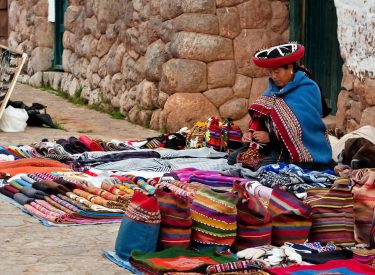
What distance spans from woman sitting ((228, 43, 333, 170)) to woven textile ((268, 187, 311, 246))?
187cm

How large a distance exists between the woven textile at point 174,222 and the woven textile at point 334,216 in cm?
73

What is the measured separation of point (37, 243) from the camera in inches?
223

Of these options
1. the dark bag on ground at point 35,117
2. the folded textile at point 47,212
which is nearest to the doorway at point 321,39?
the dark bag on ground at point 35,117

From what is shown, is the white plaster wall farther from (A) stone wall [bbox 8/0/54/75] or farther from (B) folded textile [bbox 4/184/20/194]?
(A) stone wall [bbox 8/0/54/75]

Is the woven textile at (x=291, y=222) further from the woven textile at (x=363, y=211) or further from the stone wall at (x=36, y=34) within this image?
the stone wall at (x=36, y=34)

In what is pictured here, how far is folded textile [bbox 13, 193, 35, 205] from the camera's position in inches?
266

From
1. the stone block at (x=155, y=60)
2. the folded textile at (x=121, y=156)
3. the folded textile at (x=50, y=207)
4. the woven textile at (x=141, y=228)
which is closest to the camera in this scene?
the woven textile at (x=141, y=228)

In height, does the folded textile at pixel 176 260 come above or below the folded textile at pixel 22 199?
above

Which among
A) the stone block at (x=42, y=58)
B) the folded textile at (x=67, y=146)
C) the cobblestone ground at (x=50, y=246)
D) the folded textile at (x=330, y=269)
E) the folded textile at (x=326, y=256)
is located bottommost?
the stone block at (x=42, y=58)

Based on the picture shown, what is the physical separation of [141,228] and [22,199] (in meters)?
1.73

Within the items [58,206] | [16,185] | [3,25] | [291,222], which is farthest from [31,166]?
[3,25]

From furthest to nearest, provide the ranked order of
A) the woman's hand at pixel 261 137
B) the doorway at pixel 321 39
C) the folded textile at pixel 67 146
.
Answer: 1. the doorway at pixel 321 39
2. the folded textile at pixel 67 146
3. the woman's hand at pixel 261 137

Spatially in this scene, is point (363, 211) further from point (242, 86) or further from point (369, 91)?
point (242, 86)

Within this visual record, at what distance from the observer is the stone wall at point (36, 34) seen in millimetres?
15195
